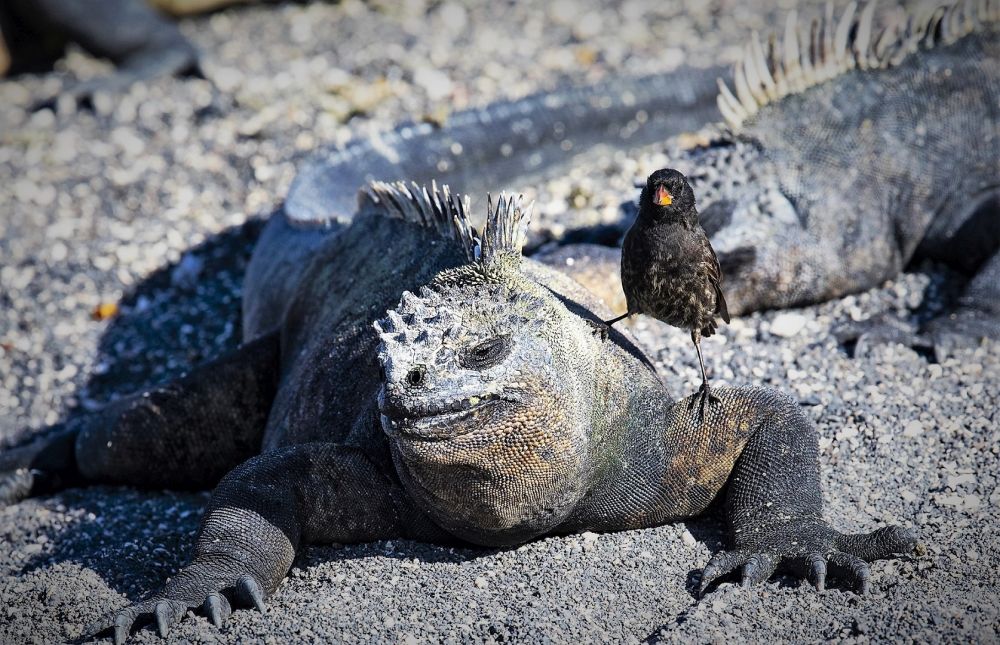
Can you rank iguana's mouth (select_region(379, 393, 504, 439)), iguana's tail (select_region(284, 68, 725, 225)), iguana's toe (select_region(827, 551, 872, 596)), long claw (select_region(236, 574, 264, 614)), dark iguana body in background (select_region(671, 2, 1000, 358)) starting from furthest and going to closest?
iguana's tail (select_region(284, 68, 725, 225)) < dark iguana body in background (select_region(671, 2, 1000, 358)) < long claw (select_region(236, 574, 264, 614)) < iguana's toe (select_region(827, 551, 872, 596)) < iguana's mouth (select_region(379, 393, 504, 439))

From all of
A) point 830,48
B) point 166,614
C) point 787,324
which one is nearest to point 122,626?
point 166,614

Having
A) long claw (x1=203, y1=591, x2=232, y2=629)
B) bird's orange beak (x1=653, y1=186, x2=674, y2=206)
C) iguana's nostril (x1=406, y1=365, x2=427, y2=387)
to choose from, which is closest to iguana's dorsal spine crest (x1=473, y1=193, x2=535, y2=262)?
bird's orange beak (x1=653, y1=186, x2=674, y2=206)

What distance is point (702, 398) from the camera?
3.34 metres

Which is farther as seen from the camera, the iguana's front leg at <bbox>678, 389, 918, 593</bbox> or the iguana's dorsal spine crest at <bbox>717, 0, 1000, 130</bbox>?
the iguana's dorsal spine crest at <bbox>717, 0, 1000, 130</bbox>

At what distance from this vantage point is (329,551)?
131 inches

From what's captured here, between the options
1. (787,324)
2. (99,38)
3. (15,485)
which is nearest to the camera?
Answer: (15,485)

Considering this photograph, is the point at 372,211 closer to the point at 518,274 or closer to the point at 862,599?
the point at 518,274

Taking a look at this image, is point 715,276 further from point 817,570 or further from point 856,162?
point 856,162

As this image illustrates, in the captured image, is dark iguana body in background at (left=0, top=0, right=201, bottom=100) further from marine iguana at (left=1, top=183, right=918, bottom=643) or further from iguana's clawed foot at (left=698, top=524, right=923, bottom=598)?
iguana's clawed foot at (left=698, top=524, right=923, bottom=598)

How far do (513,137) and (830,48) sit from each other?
1.67 meters

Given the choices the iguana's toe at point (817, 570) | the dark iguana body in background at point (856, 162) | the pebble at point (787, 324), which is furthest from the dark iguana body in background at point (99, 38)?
the iguana's toe at point (817, 570)

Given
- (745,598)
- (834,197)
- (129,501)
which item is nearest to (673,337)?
(834,197)

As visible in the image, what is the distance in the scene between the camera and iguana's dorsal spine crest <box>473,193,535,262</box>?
3.18 metres

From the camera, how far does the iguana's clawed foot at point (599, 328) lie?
10.6ft
